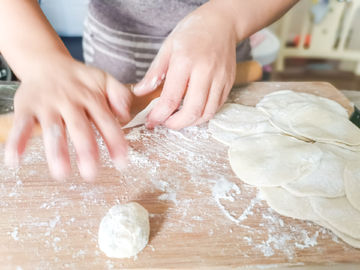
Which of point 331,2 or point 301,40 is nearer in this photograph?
point 331,2

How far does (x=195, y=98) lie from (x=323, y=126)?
488 millimetres

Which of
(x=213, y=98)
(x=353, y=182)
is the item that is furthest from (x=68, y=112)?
(x=353, y=182)

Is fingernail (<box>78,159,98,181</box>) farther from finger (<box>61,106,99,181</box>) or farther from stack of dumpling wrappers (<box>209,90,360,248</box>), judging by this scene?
stack of dumpling wrappers (<box>209,90,360,248</box>)

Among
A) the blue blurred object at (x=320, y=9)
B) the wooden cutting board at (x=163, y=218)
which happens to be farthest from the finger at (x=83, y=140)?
the blue blurred object at (x=320, y=9)

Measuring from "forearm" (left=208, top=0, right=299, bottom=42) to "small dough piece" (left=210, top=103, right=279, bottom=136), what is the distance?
10.5 inches

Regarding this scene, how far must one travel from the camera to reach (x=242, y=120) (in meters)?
1.02

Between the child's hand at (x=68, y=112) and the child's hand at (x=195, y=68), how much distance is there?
0.14 metres

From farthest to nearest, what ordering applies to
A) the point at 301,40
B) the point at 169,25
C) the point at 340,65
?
the point at 340,65 → the point at 301,40 → the point at 169,25

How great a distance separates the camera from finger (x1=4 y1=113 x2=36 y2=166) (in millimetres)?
574

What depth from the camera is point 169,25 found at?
112 centimetres

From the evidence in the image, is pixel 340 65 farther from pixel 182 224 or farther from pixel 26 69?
pixel 26 69

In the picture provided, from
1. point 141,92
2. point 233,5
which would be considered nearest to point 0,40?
point 141,92

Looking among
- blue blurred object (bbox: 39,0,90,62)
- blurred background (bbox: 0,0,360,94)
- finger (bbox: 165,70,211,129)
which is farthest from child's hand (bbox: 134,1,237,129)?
blue blurred object (bbox: 39,0,90,62)

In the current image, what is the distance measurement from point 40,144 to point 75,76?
1.15ft
